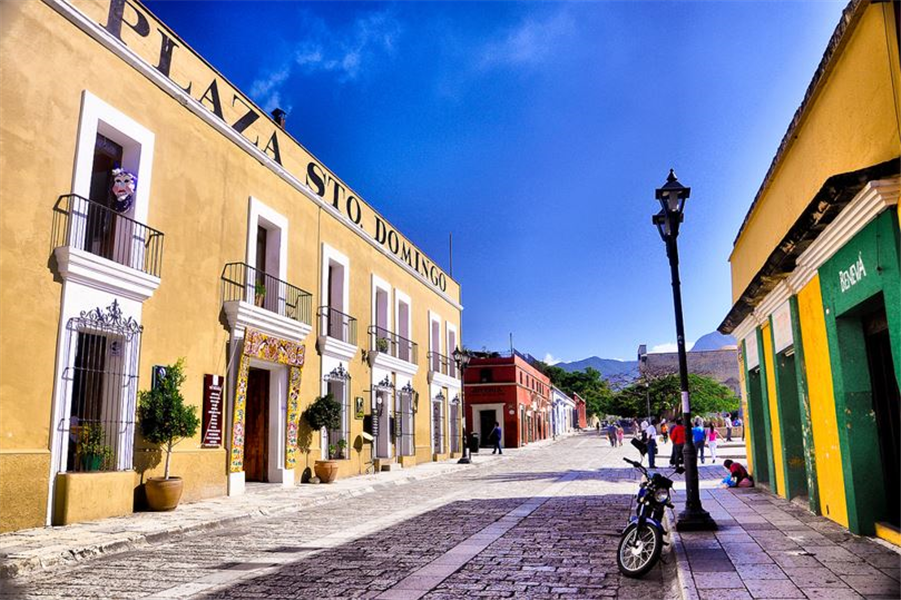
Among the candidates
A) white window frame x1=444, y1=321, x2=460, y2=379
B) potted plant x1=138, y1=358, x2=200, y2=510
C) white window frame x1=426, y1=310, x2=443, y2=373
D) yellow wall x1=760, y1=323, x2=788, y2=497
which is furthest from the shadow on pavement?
white window frame x1=444, y1=321, x2=460, y2=379

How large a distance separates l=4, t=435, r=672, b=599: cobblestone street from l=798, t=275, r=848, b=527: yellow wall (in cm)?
256

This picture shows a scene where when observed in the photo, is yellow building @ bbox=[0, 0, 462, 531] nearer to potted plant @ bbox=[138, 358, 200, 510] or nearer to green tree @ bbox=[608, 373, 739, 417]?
potted plant @ bbox=[138, 358, 200, 510]

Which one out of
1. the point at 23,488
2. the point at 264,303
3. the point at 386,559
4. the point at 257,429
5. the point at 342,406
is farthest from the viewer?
the point at 342,406

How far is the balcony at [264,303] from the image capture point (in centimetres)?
1342

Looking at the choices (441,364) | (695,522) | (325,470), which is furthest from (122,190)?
(441,364)

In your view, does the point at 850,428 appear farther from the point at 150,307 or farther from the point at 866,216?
the point at 150,307

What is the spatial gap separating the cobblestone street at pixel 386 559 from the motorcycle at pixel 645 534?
159mm

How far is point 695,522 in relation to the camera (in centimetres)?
783

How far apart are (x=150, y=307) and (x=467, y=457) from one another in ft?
54.8

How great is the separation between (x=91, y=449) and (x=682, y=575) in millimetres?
8356

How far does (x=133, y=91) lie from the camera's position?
11312 millimetres

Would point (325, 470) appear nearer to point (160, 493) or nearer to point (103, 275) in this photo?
point (160, 493)

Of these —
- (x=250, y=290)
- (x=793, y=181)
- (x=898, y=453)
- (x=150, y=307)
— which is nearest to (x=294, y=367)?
(x=250, y=290)

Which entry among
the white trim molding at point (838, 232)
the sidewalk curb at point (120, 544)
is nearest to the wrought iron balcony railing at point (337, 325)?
the sidewalk curb at point (120, 544)
